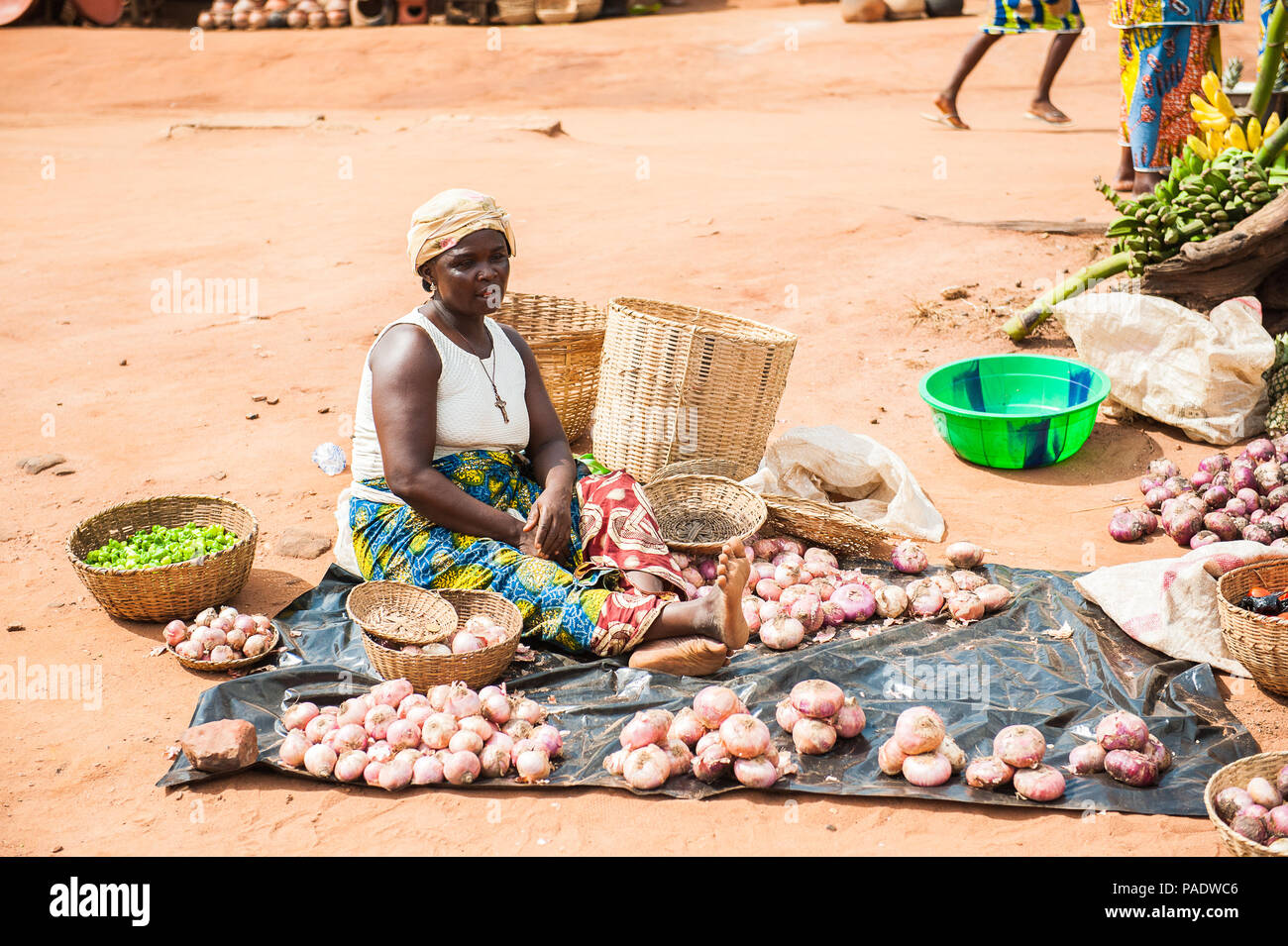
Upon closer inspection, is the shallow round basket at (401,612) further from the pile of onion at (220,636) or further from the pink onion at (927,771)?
the pink onion at (927,771)

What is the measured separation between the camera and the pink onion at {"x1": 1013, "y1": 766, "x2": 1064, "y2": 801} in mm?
2627

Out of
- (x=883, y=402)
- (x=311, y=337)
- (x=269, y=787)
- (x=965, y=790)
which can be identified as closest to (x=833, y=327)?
(x=883, y=402)

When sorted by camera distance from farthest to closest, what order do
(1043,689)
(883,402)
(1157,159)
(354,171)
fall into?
1. (354,171)
2. (1157,159)
3. (883,402)
4. (1043,689)

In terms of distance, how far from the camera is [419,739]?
2814 mm

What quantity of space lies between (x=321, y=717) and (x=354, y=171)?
7.91m

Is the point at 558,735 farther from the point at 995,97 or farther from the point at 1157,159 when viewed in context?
the point at 995,97

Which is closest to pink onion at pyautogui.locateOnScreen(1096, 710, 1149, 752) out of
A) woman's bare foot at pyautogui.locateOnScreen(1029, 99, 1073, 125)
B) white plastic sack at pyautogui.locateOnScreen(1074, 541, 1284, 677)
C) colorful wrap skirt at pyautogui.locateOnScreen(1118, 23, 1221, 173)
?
white plastic sack at pyautogui.locateOnScreen(1074, 541, 1284, 677)

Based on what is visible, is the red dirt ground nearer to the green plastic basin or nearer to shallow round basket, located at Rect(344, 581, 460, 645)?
the green plastic basin

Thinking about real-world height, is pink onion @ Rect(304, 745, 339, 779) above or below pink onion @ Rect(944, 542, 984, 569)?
below

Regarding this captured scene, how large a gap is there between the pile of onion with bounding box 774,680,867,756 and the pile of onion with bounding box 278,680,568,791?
593 millimetres

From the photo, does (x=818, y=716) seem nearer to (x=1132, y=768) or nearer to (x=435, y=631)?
(x=1132, y=768)

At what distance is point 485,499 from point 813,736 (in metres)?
1.27

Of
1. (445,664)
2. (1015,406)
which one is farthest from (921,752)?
(1015,406)

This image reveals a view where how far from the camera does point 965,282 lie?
21.5 ft
